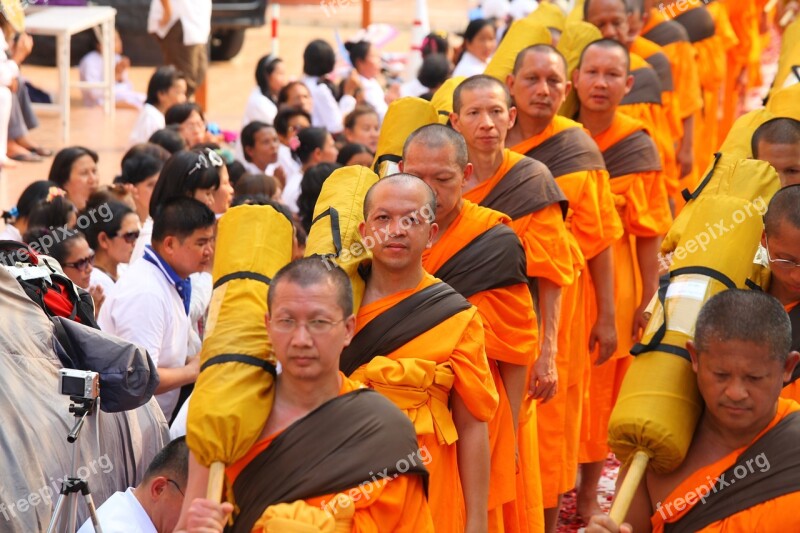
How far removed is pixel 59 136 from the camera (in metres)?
11.9

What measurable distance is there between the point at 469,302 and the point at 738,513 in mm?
1331

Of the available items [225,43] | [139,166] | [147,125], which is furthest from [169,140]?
[225,43]

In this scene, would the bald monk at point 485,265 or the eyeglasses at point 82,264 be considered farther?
the eyeglasses at point 82,264

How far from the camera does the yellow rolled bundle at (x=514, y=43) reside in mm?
6644

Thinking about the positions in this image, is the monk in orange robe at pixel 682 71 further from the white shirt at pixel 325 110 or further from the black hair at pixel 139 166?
the black hair at pixel 139 166

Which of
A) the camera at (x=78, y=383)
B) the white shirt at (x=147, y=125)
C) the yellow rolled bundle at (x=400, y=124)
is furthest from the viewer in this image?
the white shirt at (x=147, y=125)

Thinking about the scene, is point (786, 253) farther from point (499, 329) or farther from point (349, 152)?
point (349, 152)

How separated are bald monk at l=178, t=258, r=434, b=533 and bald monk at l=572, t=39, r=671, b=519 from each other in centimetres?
317

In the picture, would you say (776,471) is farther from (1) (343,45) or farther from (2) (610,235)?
(1) (343,45)

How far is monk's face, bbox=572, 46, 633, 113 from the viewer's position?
6.64m

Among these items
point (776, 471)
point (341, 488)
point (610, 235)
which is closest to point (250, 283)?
point (341, 488)

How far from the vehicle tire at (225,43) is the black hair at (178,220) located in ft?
37.6

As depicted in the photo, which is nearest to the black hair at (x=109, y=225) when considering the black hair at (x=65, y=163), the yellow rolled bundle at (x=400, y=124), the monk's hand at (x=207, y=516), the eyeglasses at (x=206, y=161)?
the eyeglasses at (x=206, y=161)

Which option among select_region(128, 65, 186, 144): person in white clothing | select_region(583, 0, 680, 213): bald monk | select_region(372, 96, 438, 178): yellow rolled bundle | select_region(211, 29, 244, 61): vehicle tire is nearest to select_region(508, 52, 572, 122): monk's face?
select_region(372, 96, 438, 178): yellow rolled bundle
